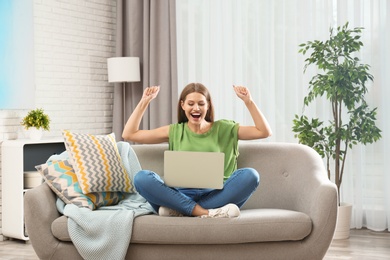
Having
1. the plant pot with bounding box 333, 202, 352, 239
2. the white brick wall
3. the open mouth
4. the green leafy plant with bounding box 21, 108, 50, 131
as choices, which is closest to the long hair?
the open mouth

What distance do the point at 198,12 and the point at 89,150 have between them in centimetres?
245

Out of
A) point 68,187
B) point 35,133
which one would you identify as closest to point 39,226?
point 68,187

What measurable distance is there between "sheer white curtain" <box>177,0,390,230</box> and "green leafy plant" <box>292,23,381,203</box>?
18 centimetres

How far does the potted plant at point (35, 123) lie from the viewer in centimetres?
525

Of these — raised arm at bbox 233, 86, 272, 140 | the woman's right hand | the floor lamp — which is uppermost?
the floor lamp

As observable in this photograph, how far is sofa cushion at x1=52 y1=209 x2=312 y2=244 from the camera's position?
3.46m

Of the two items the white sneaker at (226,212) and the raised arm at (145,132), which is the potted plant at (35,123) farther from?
the white sneaker at (226,212)

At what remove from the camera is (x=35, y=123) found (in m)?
5.26

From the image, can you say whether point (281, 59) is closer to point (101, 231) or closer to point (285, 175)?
point (285, 175)

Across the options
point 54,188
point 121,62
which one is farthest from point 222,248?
point 121,62

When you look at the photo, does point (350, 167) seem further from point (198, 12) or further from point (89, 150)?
point (89, 150)

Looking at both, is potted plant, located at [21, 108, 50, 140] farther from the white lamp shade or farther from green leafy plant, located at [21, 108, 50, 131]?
the white lamp shade

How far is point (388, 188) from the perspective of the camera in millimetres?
5184

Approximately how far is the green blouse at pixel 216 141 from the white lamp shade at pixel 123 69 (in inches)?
84.8
